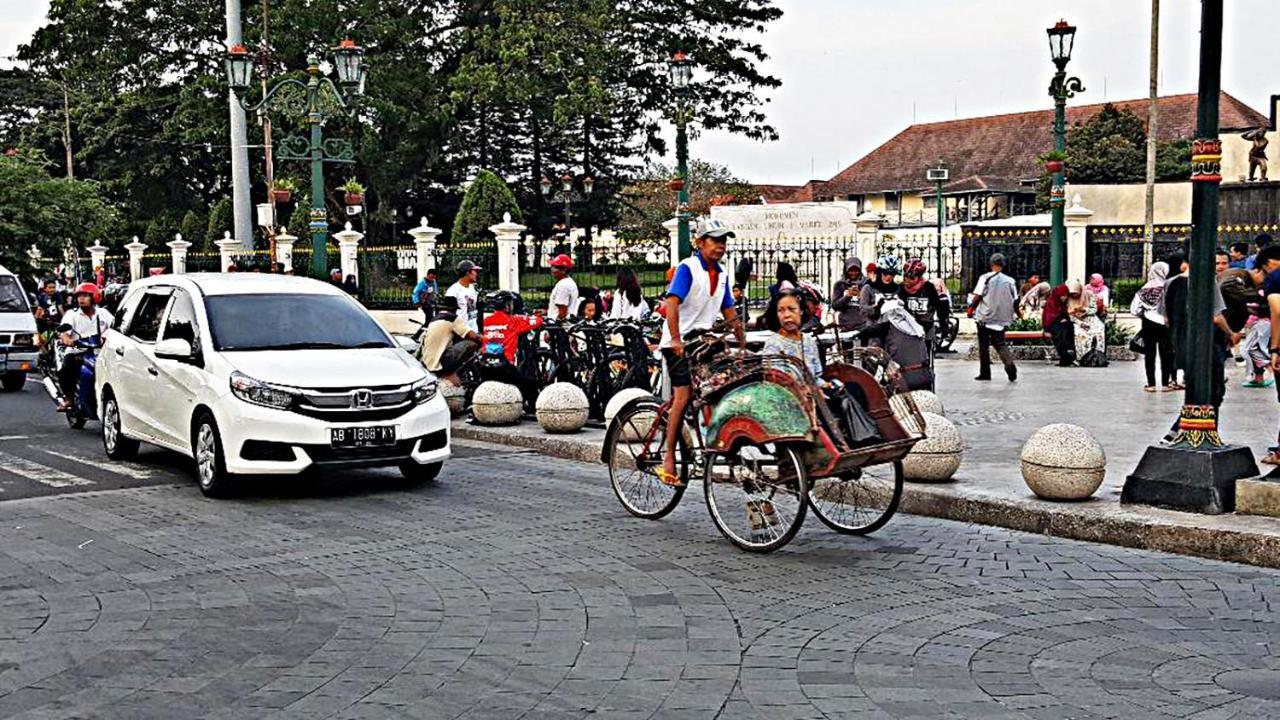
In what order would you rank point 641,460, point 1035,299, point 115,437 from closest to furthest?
point 641,460 → point 115,437 → point 1035,299

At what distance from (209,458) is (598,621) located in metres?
5.11

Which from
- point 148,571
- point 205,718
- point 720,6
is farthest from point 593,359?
point 720,6

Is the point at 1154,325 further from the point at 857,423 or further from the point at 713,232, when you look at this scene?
the point at 857,423

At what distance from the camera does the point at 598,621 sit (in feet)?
22.4

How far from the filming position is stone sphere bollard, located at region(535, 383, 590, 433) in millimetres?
13797

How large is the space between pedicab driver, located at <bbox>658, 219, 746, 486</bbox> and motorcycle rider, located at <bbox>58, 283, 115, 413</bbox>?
29.1 feet

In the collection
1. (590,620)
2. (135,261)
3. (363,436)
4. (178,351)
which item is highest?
(135,261)

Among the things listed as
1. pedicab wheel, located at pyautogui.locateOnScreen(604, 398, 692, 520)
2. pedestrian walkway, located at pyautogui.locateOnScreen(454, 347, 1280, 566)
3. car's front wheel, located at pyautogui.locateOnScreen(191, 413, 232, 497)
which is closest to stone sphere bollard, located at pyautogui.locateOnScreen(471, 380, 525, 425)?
pedestrian walkway, located at pyautogui.locateOnScreen(454, 347, 1280, 566)

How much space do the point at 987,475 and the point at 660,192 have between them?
188 ft

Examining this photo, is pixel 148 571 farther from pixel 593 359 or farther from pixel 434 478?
pixel 593 359

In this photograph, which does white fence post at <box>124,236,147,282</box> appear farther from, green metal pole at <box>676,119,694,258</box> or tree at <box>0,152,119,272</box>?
green metal pole at <box>676,119,694,258</box>

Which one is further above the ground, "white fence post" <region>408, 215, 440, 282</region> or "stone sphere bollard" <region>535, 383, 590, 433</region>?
"white fence post" <region>408, 215, 440, 282</region>

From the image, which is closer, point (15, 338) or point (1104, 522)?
point (1104, 522)

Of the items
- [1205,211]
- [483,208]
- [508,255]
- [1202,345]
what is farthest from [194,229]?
[1202,345]
